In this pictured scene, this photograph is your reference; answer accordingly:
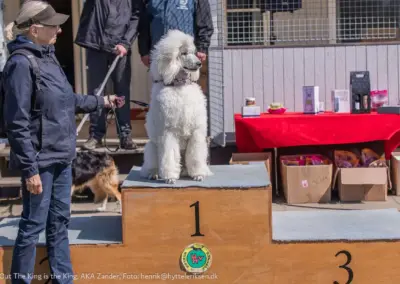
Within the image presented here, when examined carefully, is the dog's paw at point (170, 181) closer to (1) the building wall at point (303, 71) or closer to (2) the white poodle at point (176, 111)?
(2) the white poodle at point (176, 111)

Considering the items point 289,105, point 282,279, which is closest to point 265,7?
point 289,105

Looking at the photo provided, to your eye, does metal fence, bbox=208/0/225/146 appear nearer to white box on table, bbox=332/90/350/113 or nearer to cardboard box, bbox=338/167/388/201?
white box on table, bbox=332/90/350/113

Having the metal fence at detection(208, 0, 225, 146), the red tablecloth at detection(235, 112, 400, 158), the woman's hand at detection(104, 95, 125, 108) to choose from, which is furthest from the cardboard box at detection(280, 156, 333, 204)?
the woman's hand at detection(104, 95, 125, 108)

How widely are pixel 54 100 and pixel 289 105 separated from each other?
424 centimetres

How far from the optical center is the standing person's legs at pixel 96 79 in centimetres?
684

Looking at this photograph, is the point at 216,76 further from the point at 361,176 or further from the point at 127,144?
the point at 361,176

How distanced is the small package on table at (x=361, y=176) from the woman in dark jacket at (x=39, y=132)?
3473 millimetres

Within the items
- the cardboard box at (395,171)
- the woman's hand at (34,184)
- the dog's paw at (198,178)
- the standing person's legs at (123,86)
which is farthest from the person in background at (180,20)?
the woman's hand at (34,184)

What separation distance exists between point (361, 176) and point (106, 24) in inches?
116

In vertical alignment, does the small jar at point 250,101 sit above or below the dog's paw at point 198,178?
above

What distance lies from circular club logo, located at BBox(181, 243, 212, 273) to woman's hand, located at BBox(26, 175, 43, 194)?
1077mm

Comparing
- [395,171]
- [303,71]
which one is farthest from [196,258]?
[303,71]

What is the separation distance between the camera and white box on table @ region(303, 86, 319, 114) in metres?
7.18

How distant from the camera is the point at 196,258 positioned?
4.41 metres
